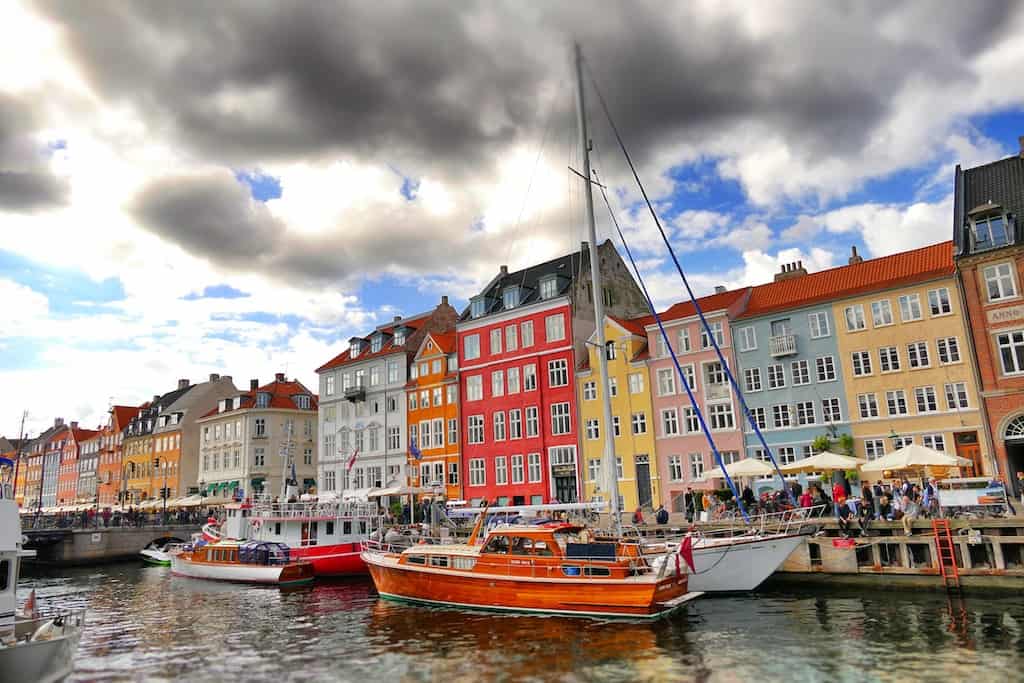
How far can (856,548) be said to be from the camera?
88.4 ft

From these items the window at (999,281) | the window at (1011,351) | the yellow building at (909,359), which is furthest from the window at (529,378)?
the window at (1011,351)

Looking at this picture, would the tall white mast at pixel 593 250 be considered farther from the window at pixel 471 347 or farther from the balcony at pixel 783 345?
the window at pixel 471 347

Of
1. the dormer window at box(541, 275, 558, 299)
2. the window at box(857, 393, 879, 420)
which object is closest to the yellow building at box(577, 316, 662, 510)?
the dormer window at box(541, 275, 558, 299)

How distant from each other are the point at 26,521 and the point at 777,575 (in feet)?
225

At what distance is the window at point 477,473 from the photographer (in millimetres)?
56812

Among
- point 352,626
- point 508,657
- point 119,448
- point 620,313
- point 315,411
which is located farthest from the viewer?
point 119,448

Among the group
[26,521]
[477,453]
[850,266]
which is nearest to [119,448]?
[26,521]

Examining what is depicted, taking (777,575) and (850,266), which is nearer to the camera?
(777,575)

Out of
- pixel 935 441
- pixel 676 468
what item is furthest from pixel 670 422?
pixel 935 441

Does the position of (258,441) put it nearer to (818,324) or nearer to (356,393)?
(356,393)

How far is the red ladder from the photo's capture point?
80.1 feet

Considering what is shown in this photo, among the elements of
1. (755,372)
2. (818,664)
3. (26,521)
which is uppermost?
(755,372)

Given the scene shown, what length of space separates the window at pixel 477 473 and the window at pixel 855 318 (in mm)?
28832

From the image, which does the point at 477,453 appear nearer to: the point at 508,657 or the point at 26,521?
the point at 508,657
